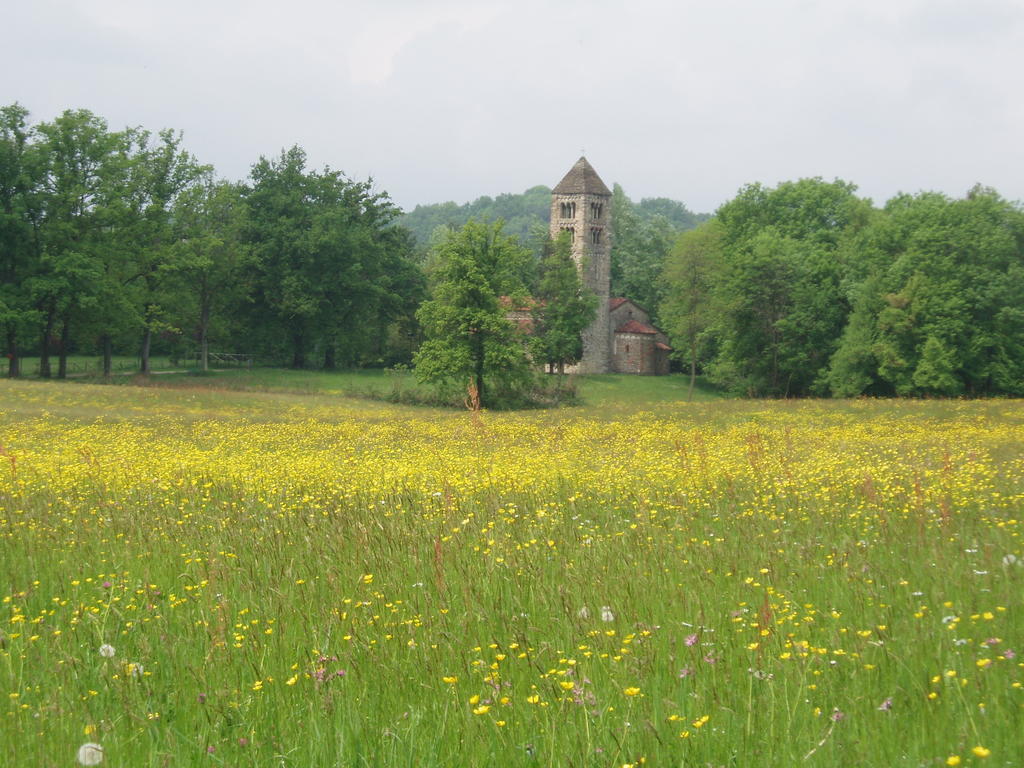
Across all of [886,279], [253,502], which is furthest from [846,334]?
[253,502]

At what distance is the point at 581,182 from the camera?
3533 inches

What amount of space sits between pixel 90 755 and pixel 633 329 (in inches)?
3438

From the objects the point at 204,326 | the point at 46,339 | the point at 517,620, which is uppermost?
the point at 204,326

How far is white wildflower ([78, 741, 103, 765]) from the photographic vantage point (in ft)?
11.5

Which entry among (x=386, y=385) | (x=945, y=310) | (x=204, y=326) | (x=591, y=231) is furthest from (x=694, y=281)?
(x=204, y=326)

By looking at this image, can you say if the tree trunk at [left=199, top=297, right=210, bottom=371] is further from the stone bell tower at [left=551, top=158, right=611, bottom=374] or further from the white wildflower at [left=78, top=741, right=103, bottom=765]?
the white wildflower at [left=78, top=741, right=103, bottom=765]

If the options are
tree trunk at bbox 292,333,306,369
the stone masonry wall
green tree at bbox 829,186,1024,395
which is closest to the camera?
green tree at bbox 829,186,1024,395

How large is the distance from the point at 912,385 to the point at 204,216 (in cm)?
4799

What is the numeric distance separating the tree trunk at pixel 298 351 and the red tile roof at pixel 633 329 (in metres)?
33.0

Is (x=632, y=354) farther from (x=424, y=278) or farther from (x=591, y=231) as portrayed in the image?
(x=424, y=278)

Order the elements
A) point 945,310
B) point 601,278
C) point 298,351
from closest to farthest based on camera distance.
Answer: point 945,310 < point 298,351 < point 601,278

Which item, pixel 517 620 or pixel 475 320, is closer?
pixel 517 620

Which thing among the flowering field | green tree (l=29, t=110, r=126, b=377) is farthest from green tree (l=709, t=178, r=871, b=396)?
the flowering field

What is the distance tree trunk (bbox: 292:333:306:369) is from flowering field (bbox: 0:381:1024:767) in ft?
204
